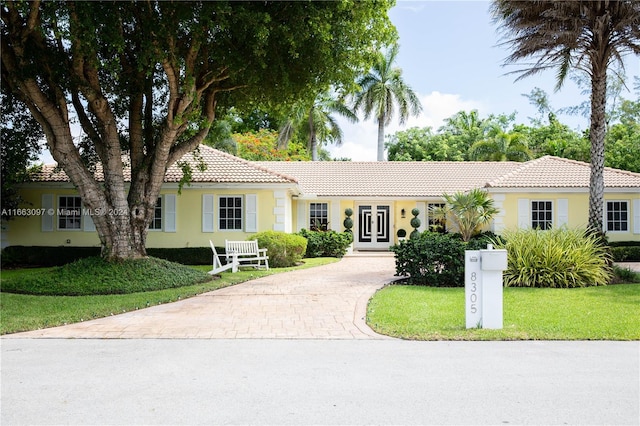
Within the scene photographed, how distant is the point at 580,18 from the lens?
13.9m

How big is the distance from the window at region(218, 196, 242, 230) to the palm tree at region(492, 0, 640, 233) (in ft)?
37.2

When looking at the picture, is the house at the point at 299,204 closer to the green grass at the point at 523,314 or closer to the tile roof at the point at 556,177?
the tile roof at the point at 556,177

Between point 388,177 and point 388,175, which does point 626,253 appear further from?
point 388,175

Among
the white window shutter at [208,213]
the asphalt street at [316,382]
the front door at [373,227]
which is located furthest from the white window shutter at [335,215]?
the asphalt street at [316,382]

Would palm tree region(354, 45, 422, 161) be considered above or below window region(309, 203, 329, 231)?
above

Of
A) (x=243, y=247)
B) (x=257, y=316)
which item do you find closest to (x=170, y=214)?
(x=243, y=247)

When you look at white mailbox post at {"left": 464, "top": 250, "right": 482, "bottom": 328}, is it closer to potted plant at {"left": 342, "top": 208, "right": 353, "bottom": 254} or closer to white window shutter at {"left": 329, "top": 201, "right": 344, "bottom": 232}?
potted plant at {"left": 342, "top": 208, "right": 353, "bottom": 254}

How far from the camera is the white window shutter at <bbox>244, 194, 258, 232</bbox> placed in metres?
21.0

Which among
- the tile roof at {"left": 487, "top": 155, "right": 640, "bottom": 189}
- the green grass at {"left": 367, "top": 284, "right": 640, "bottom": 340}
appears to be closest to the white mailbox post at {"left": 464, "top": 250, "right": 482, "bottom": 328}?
the green grass at {"left": 367, "top": 284, "right": 640, "bottom": 340}

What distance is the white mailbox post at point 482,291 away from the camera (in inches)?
305

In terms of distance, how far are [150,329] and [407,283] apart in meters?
7.12

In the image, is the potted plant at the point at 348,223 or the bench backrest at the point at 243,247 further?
the potted plant at the point at 348,223

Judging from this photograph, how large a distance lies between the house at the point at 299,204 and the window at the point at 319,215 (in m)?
0.05

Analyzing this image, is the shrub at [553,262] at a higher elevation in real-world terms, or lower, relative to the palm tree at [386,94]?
lower
